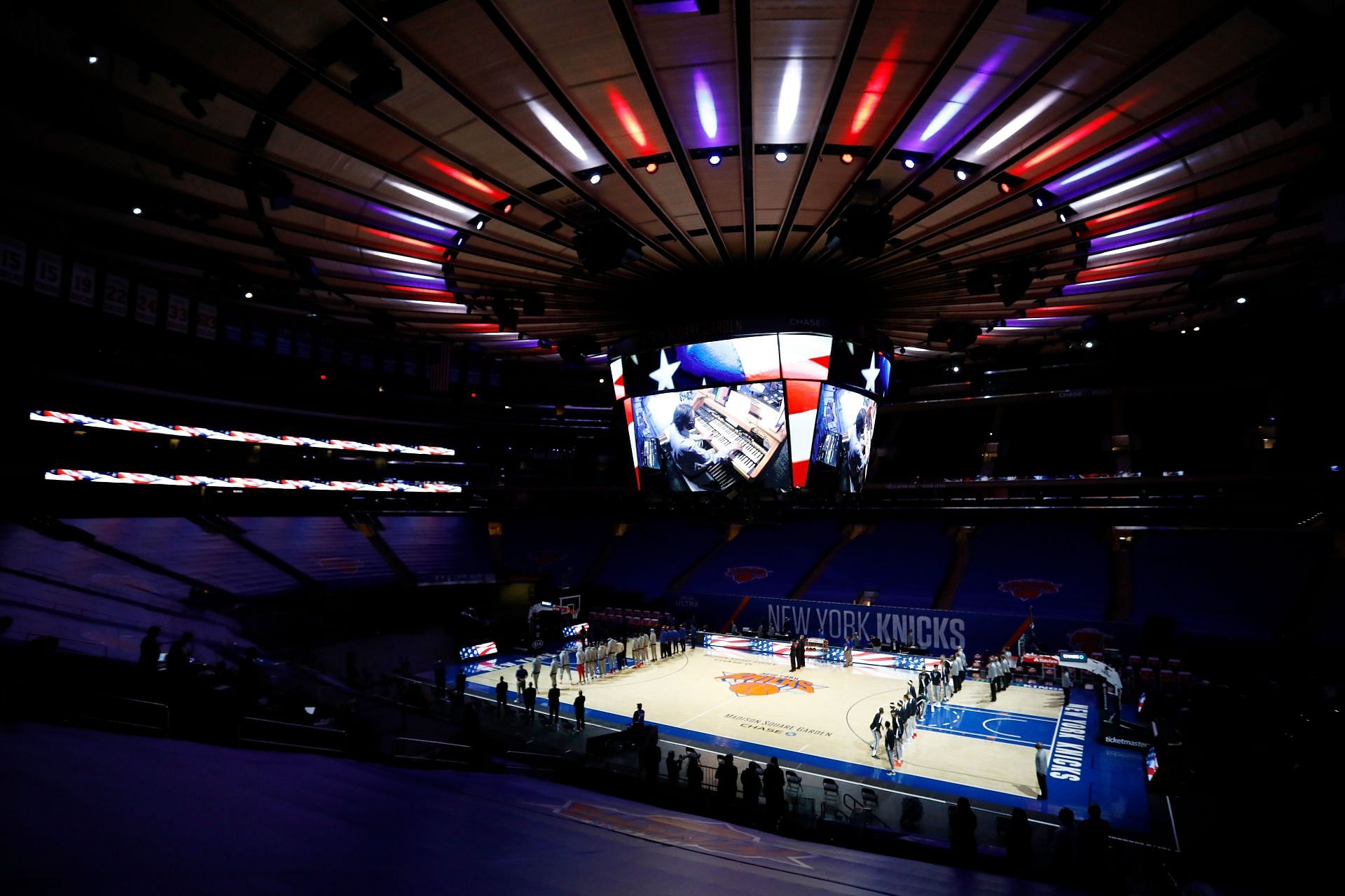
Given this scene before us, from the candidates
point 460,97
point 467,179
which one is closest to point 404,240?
point 467,179

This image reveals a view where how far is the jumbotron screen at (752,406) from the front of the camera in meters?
11.7

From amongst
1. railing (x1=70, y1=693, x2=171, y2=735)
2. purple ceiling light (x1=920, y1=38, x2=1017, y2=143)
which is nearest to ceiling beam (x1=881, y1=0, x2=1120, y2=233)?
purple ceiling light (x1=920, y1=38, x2=1017, y2=143)

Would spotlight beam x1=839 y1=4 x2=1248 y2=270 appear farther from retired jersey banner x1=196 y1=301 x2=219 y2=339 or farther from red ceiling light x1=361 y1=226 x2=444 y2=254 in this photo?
retired jersey banner x1=196 y1=301 x2=219 y2=339

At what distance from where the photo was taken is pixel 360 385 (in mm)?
32531

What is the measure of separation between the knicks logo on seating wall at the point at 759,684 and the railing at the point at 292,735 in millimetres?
12802

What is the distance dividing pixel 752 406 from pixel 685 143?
524cm

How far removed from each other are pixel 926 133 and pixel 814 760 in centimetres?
1294

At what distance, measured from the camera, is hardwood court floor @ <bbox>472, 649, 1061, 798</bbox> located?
Answer: 48.9ft

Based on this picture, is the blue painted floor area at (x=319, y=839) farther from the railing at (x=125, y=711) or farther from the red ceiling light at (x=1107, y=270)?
the red ceiling light at (x=1107, y=270)

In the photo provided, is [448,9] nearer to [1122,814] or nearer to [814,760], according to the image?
[814,760]

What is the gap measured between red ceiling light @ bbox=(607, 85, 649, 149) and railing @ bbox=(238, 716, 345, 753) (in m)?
9.86

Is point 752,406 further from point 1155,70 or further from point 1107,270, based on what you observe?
point 1107,270

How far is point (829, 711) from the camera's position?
18.8 metres

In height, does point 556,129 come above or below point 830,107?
above
